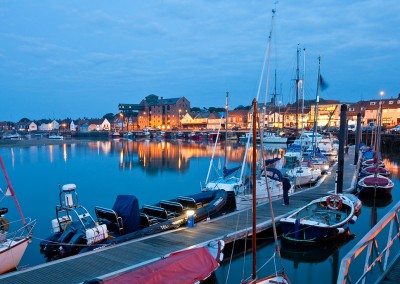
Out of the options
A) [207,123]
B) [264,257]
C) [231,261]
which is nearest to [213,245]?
[231,261]

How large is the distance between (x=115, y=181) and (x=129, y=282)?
31414mm

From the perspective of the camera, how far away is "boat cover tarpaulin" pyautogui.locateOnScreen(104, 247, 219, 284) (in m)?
8.56

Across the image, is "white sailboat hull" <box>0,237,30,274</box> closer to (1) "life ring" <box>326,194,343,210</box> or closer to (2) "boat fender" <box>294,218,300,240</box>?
(2) "boat fender" <box>294,218,300,240</box>

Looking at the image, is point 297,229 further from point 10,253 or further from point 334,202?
point 10,253

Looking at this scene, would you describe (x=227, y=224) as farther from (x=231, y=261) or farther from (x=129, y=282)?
(x=129, y=282)

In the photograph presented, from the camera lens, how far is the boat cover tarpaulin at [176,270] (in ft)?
28.1

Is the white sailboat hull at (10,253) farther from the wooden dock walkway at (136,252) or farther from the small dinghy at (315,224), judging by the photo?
the small dinghy at (315,224)

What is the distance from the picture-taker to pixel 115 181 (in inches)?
1522

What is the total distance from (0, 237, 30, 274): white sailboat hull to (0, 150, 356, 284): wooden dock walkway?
5.82 feet

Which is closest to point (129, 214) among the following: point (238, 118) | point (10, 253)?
point (10, 253)

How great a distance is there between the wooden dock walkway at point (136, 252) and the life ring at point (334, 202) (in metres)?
2.17

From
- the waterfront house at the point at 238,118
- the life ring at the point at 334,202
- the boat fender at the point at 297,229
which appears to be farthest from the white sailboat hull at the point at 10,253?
the waterfront house at the point at 238,118

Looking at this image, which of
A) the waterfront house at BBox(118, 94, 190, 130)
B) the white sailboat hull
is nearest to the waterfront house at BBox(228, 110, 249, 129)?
the waterfront house at BBox(118, 94, 190, 130)

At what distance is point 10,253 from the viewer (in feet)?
39.1
